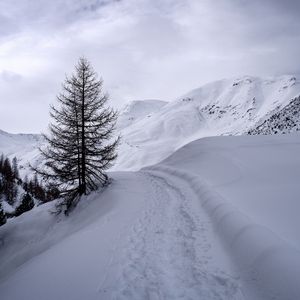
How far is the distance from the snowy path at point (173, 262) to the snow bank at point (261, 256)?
1.34 ft

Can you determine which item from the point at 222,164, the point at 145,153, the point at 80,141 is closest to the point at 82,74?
the point at 80,141

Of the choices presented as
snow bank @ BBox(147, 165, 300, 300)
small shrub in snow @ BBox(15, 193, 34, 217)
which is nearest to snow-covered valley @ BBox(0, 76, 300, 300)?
snow bank @ BBox(147, 165, 300, 300)

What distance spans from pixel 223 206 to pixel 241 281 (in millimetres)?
4341

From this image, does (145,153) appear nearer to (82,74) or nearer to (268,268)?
(82,74)

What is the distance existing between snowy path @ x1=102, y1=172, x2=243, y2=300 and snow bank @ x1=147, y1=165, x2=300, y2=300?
16.1 inches

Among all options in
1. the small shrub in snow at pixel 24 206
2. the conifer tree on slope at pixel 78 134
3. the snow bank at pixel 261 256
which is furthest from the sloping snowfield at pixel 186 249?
the small shrub in snow at pixel 24 206

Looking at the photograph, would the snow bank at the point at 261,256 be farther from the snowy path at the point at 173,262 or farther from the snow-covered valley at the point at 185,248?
the snowy path at the point at 173,262

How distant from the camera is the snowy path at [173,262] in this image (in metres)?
5.37

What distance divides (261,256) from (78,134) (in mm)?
14635

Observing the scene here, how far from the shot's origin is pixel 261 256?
19.0 feet

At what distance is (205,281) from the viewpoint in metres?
5.62

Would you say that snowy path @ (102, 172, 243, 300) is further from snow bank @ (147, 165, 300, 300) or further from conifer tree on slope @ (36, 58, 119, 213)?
conifer tree on slope @ (36, 58, 119, 213)

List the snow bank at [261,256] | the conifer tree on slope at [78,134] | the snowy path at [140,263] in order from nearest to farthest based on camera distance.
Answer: the snow bank at [261,256] < the snowy path at [140,263] < the conifer tree on slope at [78,134]

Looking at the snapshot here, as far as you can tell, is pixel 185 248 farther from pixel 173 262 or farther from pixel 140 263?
pixel 140 263
